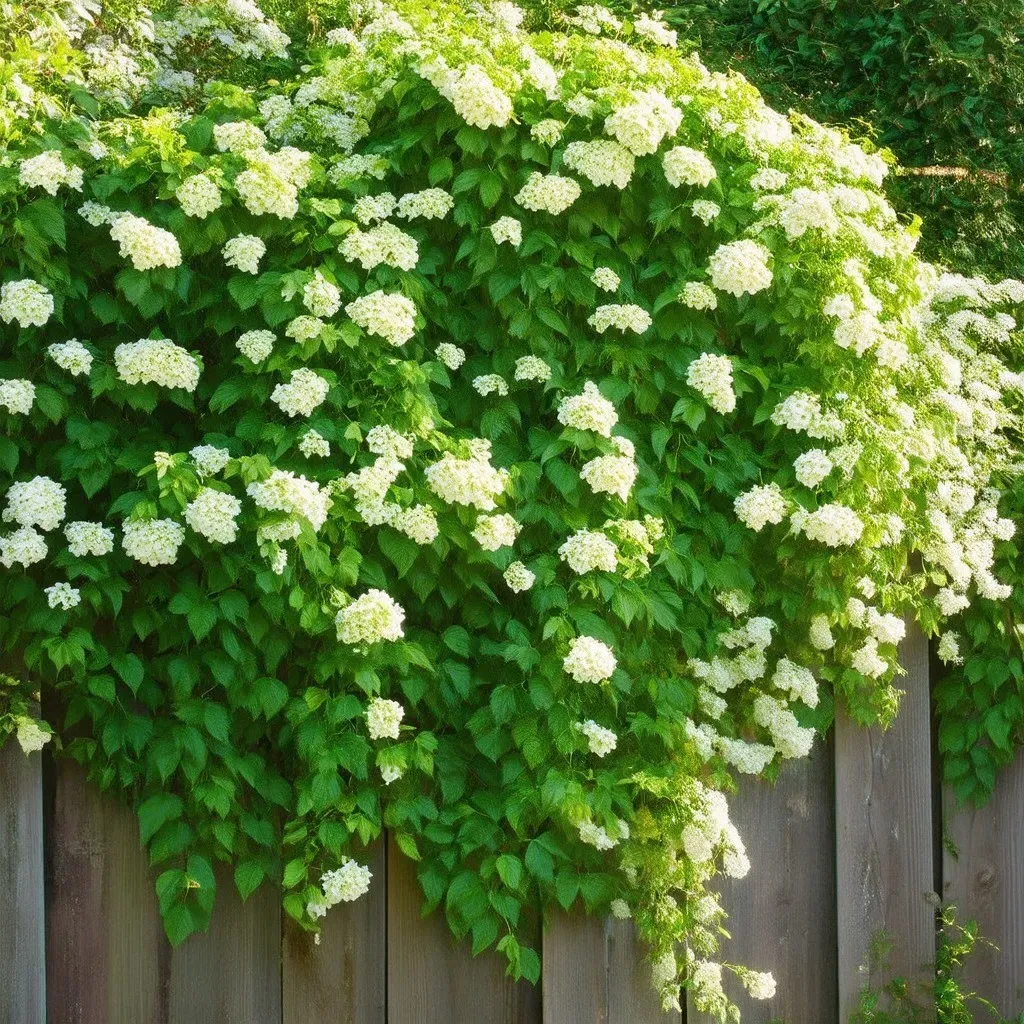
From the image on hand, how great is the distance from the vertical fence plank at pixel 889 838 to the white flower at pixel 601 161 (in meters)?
1.56

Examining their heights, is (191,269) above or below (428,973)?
above

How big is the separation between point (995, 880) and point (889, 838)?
402mm

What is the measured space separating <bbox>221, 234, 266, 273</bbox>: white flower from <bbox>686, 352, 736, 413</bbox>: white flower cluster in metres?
1.15

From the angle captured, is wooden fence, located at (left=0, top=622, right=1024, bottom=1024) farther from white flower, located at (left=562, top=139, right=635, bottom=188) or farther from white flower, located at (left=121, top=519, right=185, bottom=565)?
white flower, located at (left=562, top=139, right=635, bottom=188)

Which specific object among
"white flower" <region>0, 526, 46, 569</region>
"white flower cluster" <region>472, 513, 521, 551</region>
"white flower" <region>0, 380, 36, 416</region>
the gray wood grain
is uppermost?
"white flower" <region>0, 380, 36, 416</region>

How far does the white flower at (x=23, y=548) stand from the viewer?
117 inches

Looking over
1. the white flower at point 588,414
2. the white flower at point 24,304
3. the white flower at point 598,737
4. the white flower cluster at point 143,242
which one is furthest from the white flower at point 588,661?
the white flower at point 24,304

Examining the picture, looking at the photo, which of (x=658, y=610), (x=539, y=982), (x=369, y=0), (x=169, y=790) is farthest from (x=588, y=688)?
(x=369, y=0)

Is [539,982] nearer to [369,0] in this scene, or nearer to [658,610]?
[658,610]

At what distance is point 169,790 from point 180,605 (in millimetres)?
501

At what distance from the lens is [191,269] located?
10.6ft

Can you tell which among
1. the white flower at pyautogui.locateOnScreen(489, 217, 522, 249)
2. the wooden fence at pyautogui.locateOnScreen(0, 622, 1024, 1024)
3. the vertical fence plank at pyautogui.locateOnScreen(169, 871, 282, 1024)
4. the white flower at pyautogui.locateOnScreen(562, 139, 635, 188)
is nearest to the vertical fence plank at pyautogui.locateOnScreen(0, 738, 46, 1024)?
the wooden fence at pyautogui.locateOnScreen(0, 622, 1024, 1024)

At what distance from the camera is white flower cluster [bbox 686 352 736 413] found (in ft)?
11.1

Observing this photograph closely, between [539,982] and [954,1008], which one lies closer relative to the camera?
[539,982]
